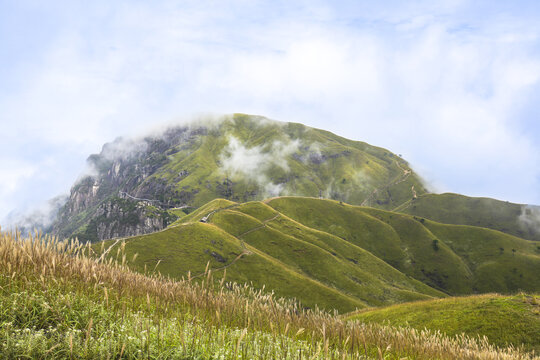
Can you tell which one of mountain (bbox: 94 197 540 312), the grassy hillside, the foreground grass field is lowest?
mountain (bbox: 94 197 540 312)

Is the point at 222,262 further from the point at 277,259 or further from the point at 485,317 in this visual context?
the point at 485,317

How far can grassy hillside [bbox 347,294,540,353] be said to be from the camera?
2616 cm

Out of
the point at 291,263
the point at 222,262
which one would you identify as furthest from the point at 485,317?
the point at 291,263

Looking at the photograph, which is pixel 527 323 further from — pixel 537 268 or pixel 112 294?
pixel 537 268

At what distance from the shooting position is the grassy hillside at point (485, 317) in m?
26.2

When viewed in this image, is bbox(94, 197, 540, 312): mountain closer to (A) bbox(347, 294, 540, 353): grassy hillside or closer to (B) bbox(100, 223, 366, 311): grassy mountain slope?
(B) bbox(100, 223, 366, 311): grassy mountain slope

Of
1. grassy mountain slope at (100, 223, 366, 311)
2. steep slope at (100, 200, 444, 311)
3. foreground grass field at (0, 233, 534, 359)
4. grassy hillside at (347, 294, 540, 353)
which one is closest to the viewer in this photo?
foreground grass field at (0, 233, 534, 359)

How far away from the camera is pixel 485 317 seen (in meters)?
30.5

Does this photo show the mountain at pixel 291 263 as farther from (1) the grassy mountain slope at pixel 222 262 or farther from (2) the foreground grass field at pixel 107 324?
(2) the foreground grass field at pixel 107 324

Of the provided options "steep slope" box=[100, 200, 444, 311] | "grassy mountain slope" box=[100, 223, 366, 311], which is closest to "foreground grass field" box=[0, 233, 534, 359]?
"steep slope" box=[100, 200, 444, 311]

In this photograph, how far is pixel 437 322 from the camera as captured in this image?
1297 inches

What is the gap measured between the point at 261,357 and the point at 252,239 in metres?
157

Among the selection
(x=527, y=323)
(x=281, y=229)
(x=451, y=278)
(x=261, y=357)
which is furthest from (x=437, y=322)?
(x=451, y=278)

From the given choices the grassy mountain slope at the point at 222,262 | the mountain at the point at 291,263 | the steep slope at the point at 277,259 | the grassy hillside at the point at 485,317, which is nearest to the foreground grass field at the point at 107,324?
the grassy hillside at the point at 485,317
